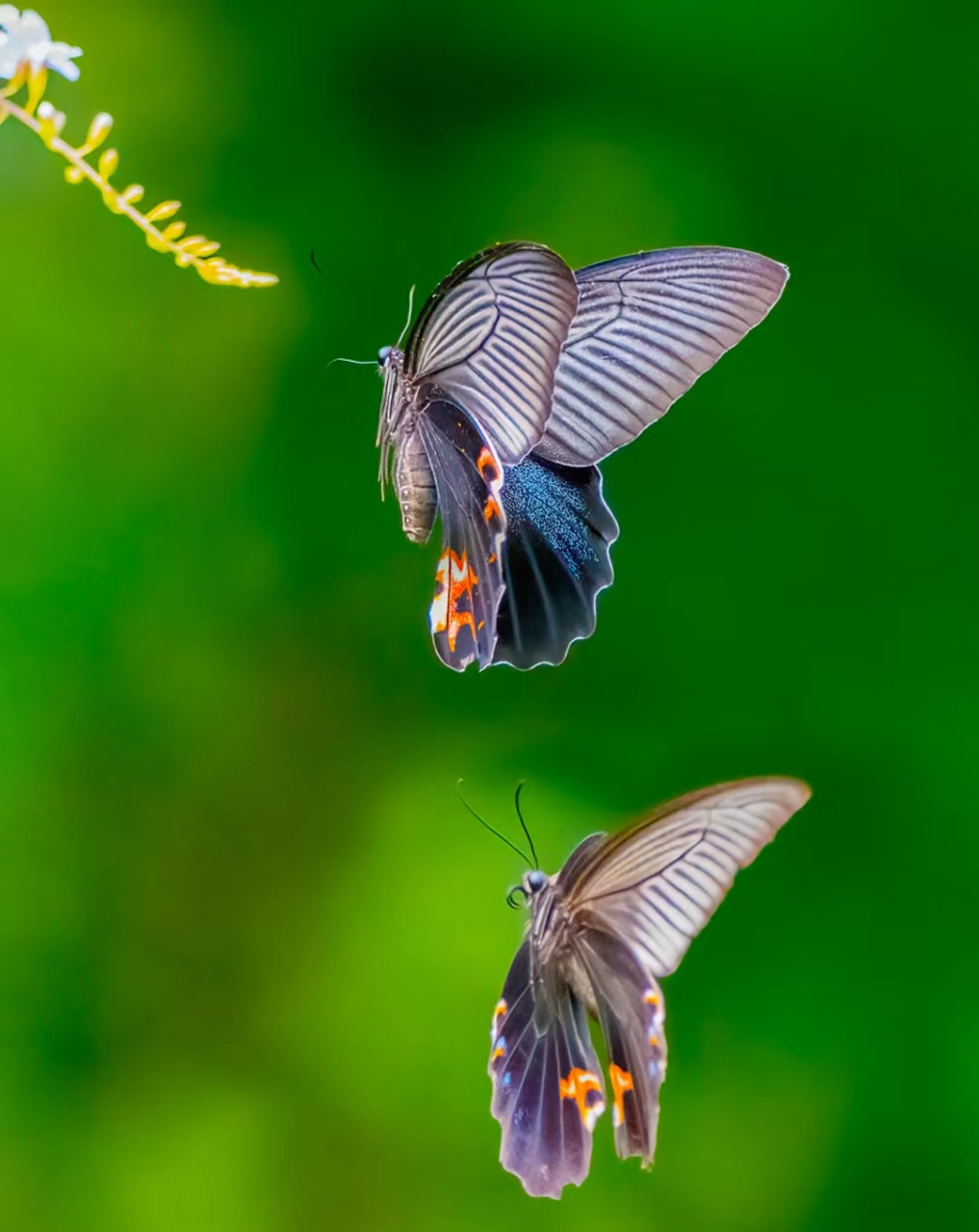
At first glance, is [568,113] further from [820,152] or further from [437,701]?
[437,701]

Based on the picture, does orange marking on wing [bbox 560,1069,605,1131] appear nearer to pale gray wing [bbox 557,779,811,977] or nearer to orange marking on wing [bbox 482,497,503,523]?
pale gray wing [bbox 557,779,811,977]

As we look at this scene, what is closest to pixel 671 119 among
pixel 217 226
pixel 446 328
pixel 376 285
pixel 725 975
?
pixel 376 285

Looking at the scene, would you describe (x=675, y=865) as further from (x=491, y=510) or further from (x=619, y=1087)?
(x=491, y=510)

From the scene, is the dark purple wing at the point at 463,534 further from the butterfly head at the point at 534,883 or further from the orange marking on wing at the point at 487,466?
the butterfly head at the point at 534,883

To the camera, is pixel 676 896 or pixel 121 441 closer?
pixel 676 896

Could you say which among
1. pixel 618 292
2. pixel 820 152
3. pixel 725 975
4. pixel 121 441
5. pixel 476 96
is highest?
pixel 820 152

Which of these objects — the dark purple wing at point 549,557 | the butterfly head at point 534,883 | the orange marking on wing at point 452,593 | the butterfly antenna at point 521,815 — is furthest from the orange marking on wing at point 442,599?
the butterfly antenna at point 521,815
